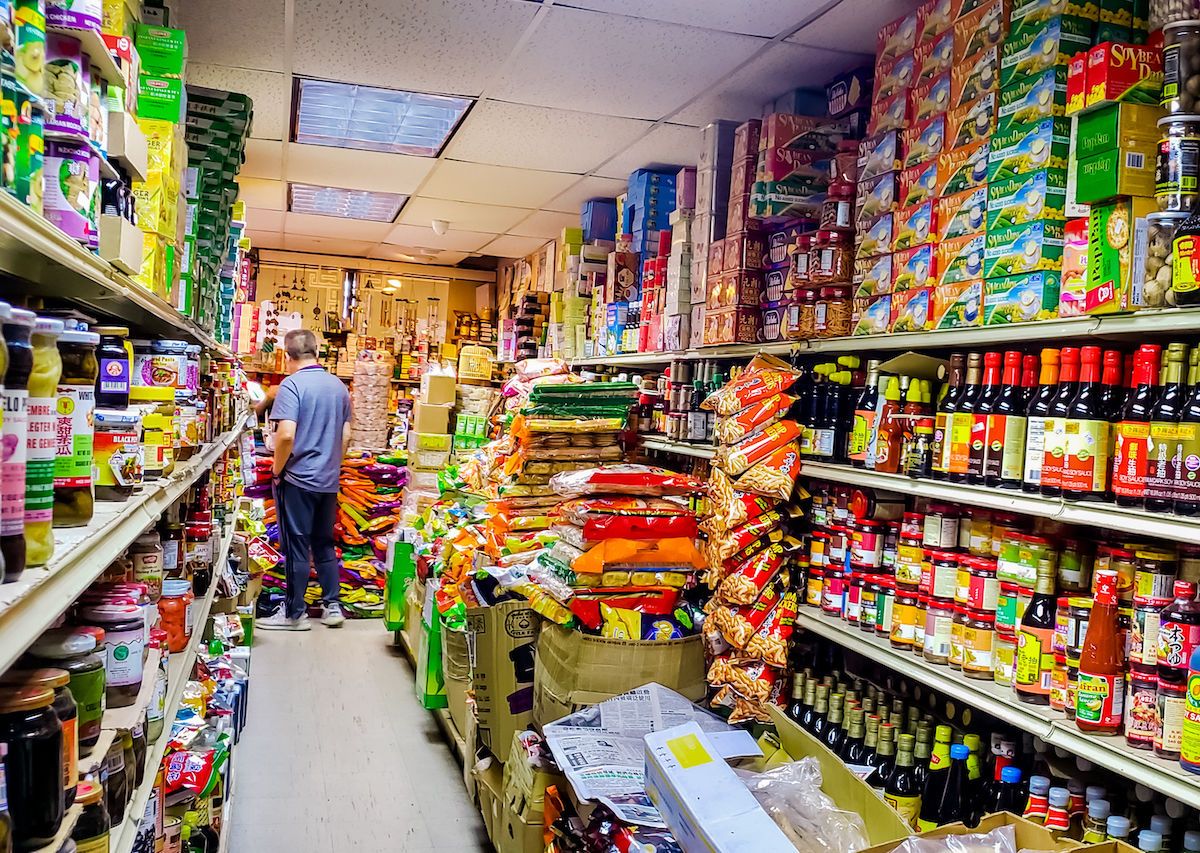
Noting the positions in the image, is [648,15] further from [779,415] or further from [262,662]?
[262,662]

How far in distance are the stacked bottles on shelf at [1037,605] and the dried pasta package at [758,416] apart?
1.14ft

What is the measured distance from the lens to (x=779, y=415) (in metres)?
3.12

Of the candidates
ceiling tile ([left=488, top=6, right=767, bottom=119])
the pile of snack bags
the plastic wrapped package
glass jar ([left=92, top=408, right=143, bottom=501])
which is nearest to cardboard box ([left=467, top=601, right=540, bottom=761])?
the pile of snack bags

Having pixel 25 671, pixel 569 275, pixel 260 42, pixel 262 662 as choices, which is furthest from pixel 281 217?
pixel 25 671

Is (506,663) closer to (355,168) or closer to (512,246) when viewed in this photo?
(355,168)

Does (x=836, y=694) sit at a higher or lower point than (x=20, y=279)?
lower

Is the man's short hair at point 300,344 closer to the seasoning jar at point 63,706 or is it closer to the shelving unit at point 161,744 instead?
the shelving unit at point 161,744

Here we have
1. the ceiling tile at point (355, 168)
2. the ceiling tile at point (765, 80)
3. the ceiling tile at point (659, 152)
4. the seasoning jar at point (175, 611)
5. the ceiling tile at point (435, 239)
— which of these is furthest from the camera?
the ceiling tile at point (435, 239)

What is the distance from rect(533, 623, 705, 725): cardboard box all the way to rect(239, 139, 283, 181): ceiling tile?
3.35 meters

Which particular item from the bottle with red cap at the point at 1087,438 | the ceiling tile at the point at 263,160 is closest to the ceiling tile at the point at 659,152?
the ceiling tile at the point at 263,160

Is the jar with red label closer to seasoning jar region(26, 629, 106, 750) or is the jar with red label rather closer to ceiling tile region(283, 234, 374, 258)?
seasoning jar region(26, 629, 106, 750)

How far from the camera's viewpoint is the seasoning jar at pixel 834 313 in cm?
307

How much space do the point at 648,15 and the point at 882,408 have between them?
1499mm

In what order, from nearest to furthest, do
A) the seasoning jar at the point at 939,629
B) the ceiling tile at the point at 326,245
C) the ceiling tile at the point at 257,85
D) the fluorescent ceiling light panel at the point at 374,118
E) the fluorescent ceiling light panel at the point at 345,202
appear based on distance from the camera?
1. the seasoning jar at the point at 939,629
2. the ceiling tile at the point at 257,85
3. the fluorescent ceiling light panel at the point at 374,118
4. the fluorescent ceiling light panel at the point at 345,202
5. the ceiling tile at the point at 326,245
